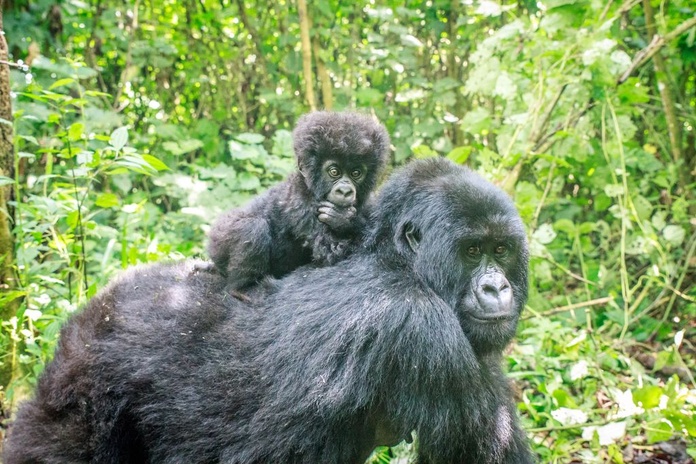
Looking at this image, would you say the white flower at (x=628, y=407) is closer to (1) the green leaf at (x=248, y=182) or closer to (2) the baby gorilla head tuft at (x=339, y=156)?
(2) the baby gorilla head tuft at (x=339, y=156)

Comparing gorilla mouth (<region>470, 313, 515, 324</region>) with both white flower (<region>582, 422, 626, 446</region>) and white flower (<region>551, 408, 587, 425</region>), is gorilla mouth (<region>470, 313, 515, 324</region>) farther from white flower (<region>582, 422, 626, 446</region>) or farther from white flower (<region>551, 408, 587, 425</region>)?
white flower (<region>551, 408, 587, 425</region>)

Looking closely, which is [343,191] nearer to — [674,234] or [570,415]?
[570,415]

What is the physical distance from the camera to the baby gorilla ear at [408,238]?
280 centimetres

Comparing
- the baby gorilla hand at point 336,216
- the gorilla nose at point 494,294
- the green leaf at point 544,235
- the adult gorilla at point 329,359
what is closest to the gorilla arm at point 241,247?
the adult gorilla at point 329,359

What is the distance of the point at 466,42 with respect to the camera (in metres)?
7.44

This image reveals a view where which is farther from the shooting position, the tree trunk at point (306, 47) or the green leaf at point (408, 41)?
the green leaf at point (408, 41)

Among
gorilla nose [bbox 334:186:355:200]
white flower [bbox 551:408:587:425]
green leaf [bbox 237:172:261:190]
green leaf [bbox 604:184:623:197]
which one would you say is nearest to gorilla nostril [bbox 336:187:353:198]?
gorilla nose [bbox 334:186:355:200]

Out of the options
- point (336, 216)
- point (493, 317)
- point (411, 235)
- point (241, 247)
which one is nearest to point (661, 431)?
point (493, 317)

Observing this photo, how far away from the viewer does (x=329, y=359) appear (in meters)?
2.55

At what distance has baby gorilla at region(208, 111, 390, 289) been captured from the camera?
307 cm

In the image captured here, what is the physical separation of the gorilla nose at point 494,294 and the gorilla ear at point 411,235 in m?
0.32

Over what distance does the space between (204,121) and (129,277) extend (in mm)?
4678

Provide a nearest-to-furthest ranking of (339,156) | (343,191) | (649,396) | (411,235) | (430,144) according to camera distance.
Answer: (411,235), (649,396), (343,191), (339,156), (430,144)

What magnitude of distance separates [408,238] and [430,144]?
457 cm
